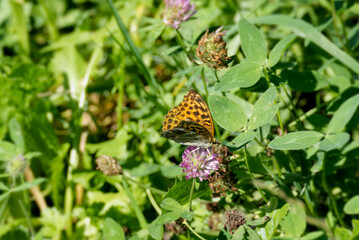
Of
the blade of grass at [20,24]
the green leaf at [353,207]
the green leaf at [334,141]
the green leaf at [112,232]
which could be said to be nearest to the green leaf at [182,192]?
the green leaf at [112,232]

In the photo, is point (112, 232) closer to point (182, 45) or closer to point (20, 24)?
point (182, 45)

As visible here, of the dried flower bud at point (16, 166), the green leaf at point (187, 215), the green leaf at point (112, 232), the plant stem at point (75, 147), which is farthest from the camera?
the plant stem at point (75, 147)

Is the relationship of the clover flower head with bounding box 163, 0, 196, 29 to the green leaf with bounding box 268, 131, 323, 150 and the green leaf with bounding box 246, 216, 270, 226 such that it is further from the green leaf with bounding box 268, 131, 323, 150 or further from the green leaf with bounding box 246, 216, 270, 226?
the green leaf with bounding box 246, 216, 270, 226

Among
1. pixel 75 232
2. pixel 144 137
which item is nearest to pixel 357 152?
pixel 144 137

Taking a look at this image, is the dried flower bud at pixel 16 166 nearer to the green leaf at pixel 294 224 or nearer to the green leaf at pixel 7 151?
the green leaf at pixel 7 151

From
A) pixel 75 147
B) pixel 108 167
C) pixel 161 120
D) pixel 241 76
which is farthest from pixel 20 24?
pixel 241 76

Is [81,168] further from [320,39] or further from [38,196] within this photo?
[320,39]
